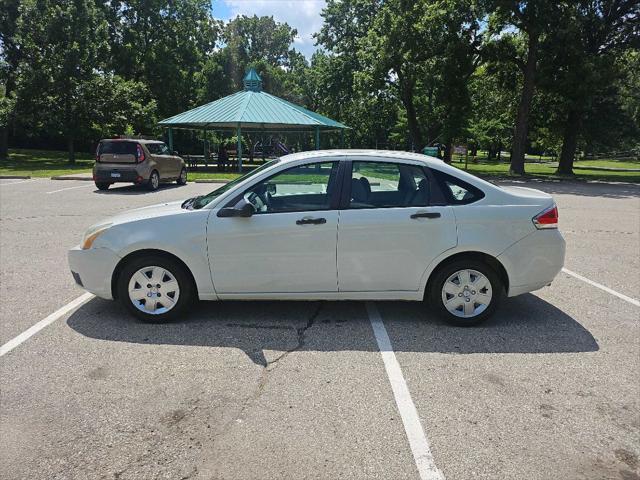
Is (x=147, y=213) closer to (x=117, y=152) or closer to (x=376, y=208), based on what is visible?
(x=376, y=208)

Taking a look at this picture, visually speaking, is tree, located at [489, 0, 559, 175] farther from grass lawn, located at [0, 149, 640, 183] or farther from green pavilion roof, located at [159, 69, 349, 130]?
green pavilion roof, located at [159, 69, 349, 130]

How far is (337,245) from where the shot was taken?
177 inches

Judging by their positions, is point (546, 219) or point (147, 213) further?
point (147, 213)

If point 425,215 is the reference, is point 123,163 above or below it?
below

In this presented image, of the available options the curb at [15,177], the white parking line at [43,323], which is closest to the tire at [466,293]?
the white parking line at [43,323]

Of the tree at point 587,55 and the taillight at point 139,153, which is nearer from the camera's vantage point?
the taillight at point 139,153

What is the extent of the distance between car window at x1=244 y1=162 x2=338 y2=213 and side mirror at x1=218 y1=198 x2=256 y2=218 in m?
0.12

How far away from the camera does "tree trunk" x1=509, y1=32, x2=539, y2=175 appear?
2609 cm

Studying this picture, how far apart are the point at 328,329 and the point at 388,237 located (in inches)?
40.3

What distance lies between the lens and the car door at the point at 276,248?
177 inches

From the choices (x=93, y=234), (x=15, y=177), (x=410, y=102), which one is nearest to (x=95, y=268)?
(x=93, y=234)

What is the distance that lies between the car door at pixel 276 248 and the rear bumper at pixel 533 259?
5.45ft

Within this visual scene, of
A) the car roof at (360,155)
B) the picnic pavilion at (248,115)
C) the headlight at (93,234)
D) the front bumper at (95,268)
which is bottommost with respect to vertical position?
the front bumper at (95,268)

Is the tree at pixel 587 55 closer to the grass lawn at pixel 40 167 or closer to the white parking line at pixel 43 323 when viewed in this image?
the grass lawn at pixel 40 167
